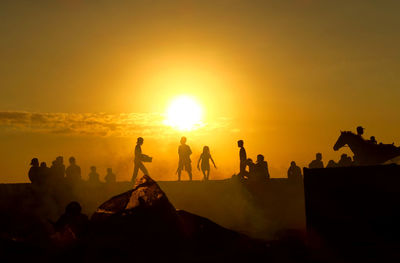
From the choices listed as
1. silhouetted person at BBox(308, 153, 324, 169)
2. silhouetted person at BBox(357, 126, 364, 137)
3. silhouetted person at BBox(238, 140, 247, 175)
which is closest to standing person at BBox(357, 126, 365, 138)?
silhouetted person at BBox(357, 126, 364, 137)

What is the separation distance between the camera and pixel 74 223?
9.67 m

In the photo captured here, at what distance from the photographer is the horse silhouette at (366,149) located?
15.6 meters

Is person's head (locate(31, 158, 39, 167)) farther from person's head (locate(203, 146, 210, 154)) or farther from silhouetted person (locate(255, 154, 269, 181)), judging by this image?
person's head (locate(203, 146, 210, 154))

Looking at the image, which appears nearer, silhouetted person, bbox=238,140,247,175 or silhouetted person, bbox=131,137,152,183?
silhouetted person, bbox=238,140,247,175

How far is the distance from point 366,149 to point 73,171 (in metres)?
11.1

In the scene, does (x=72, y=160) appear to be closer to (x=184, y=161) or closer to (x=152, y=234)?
(x=184, y=161)

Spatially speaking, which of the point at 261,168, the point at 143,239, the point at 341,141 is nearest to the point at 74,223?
the point at 143,239

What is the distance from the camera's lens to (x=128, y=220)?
8.62m

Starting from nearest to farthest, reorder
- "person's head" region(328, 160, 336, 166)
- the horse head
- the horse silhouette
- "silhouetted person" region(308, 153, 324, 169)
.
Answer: the horse silhouette < the horse head < "silhouetted person" region(308, 153, 324, 169) < "person's head" region(328, 160, 336, 166)

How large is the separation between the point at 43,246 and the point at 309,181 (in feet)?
16.8

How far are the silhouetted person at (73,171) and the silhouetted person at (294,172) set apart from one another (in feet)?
27.8

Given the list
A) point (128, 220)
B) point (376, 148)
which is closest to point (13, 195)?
point (128, 220)

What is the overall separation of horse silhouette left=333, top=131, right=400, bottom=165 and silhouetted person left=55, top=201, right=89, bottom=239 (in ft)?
31.1

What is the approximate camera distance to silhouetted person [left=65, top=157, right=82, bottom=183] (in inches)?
797
